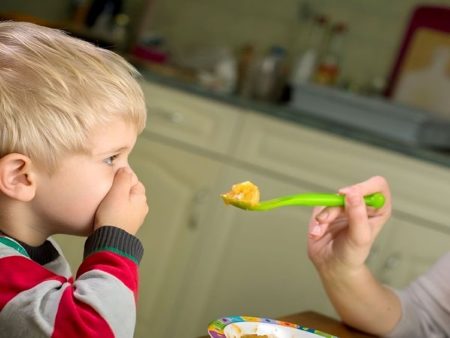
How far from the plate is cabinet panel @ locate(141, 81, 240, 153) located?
61.3 inches

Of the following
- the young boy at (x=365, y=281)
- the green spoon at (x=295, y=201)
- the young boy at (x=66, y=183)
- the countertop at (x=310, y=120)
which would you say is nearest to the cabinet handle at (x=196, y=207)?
the countertop at (x=310, y=120)

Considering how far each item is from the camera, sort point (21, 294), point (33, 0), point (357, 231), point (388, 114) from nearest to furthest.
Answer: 1. point (21, 294)
2. point (357, 231)
3. point (388, 114)
4. point (33, 0)

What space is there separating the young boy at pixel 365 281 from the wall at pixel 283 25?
1.73 meters

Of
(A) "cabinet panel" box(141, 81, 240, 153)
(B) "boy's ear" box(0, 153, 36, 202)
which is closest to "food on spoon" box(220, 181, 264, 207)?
(B) "boy's ear" box(0, 153, 36, 202)

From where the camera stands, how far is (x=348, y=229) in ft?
4.23

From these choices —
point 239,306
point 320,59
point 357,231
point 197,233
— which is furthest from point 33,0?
point 357,231

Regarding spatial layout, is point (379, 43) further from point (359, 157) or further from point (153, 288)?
point (153, 288)

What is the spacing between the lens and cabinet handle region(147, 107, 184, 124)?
2643mm

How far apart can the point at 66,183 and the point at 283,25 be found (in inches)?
92.1

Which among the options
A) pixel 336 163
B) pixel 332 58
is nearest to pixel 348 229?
pixel 336 163

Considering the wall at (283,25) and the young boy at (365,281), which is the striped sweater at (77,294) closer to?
the young boy at (365,281)

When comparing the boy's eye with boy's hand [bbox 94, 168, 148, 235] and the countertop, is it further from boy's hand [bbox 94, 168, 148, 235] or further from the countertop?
the countertop

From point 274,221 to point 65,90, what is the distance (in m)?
1.60

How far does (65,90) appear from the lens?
0.96 m
